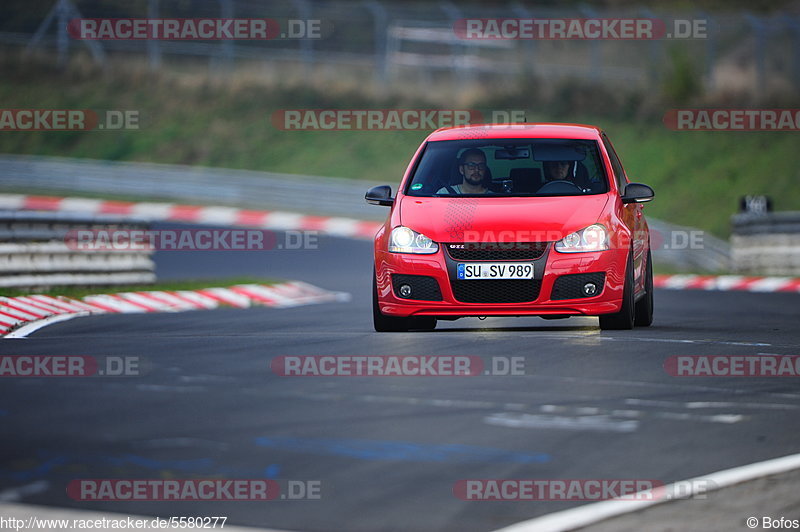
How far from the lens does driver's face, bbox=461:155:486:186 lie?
12117 millimetres

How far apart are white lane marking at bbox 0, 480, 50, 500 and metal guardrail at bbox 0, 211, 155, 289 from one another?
467 inches

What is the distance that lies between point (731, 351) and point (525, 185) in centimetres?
237

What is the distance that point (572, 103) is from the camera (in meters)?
46.2

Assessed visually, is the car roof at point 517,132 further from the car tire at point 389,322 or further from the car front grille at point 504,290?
the car front grille at point 504,290

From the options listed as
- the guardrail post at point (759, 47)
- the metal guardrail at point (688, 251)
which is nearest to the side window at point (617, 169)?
the metal guardrail at point (688, 251)

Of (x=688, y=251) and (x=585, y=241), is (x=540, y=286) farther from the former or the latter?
(x=688, y=251)

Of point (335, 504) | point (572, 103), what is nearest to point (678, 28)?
point (572, 103)

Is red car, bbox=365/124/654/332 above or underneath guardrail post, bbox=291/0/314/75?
underneath

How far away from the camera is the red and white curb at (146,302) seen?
13922 mm

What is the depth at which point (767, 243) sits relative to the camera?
1017 inches

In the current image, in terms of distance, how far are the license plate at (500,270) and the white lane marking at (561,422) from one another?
3.60 metres

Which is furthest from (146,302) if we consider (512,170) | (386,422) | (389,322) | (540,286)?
(386,422)

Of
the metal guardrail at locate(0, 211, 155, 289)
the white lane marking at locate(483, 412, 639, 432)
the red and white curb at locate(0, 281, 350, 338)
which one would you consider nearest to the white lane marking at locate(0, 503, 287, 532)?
the white lane marking at locate(483, 412, 639, 432)

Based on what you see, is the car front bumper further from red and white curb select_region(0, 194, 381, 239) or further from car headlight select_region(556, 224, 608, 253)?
red and white curb select_region(0, 194, 381, 239)
